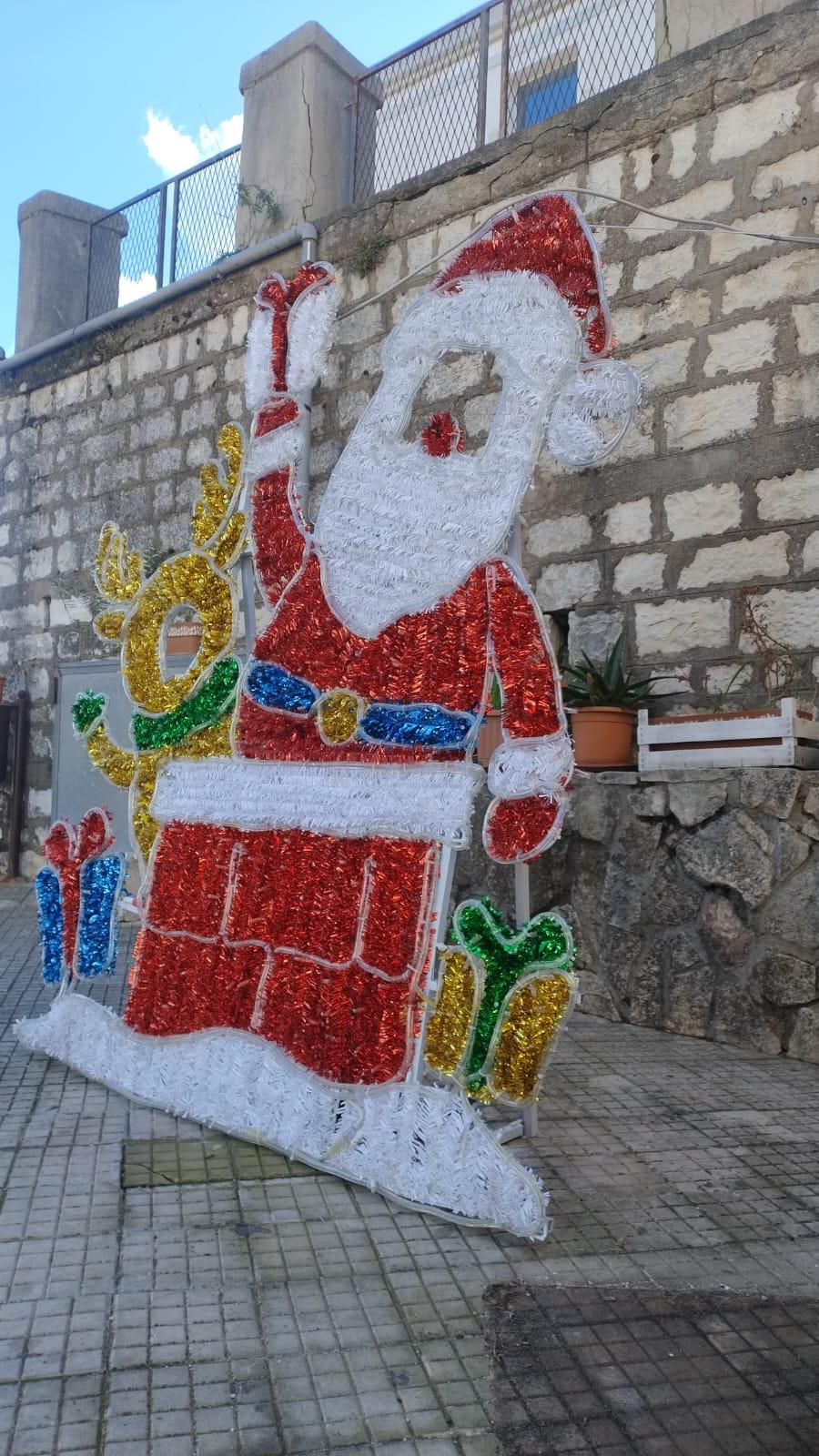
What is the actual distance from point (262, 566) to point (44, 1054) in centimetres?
204

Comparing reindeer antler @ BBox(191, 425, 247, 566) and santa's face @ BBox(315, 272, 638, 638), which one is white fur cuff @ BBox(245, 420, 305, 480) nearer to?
reindeer antler @ BBox(191, 425, 247, 566)

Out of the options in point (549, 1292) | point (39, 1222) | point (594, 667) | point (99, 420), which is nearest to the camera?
point (549, 1292)

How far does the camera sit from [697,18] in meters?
5.48

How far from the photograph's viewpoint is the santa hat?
3.08 meters

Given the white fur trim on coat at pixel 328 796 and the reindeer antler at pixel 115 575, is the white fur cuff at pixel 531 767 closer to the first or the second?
the white fur trim on coat at pixel 328 796

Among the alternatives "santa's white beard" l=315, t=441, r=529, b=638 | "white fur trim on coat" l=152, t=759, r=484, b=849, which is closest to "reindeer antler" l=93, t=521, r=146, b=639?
"white fur trim on coat" l=152, t=759, r=484, b=849

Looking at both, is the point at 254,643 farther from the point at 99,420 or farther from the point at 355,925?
the point at 99,420

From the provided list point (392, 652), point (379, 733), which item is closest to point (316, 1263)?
point (379, 733)

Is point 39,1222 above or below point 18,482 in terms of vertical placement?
below

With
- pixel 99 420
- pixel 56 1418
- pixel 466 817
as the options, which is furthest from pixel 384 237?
pixel 56 1418

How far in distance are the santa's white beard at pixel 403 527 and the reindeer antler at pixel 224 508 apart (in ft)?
1.19

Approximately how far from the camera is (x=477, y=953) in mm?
2936

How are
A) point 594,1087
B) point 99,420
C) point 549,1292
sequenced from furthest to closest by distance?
point 99,420, point 594,1087, point 549,1292

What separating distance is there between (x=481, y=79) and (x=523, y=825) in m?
5.53
